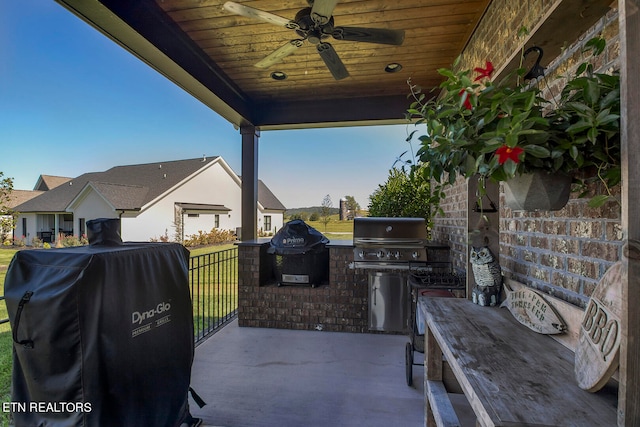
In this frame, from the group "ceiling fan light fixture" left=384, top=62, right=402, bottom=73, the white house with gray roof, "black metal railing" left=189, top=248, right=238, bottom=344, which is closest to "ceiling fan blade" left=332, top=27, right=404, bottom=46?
"ceiling fan light fixture" left=384, top=62, right=402, bottom=73

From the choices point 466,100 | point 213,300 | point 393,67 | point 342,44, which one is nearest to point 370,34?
point 342,44

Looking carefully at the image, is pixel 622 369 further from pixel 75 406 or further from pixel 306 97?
pixel 306 97

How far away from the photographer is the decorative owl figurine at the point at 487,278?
4.50 ft

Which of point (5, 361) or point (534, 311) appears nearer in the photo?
point (534, 311)

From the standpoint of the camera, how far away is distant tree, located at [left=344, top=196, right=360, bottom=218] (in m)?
5.05

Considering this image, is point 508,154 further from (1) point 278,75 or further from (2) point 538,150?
(1) point 278,75

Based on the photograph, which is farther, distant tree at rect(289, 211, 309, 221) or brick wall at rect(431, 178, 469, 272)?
distant tree at rect(289, 211, 309, 221)

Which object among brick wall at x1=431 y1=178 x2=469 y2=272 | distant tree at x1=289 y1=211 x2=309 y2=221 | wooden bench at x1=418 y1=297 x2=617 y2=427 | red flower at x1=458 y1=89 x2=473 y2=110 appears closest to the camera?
wooden bench at x1=418 y1=297 x2=617 y2=427

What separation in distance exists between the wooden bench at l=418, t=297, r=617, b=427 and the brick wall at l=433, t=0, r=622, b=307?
24 cm

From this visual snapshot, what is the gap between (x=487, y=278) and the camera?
1375mm

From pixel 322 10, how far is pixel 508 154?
1.68 meters

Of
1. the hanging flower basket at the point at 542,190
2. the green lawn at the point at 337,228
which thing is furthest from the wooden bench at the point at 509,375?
the green lawn at the point at 337,228

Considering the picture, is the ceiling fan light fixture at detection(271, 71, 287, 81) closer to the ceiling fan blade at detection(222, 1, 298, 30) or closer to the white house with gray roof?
the ceiling fan blade at detection(222, 1, 298, 30)

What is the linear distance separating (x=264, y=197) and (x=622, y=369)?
53.9 ft
